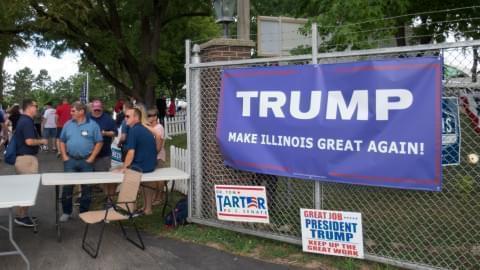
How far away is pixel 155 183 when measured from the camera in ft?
24.7

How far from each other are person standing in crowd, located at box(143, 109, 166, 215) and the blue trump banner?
5.69ft

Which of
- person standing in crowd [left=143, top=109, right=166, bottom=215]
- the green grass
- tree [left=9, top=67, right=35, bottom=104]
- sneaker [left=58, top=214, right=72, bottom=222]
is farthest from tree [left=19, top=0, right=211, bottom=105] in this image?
tree [left=9, top=67, right=35, bottom=104]

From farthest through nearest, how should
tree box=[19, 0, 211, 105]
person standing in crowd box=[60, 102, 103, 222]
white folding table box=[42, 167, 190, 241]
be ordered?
tree box=[19, 0, 211, 105] < person standing in crowd box=[60, 102, 103, 222] < white folding table box=[42, 167, 190, 241]

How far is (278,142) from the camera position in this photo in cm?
536

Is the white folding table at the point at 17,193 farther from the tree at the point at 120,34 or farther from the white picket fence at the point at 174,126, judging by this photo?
the white picket fence at the point at 174,126

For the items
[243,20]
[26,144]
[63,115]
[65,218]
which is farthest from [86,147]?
[63,115]

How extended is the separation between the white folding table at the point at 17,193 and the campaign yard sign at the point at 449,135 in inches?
159

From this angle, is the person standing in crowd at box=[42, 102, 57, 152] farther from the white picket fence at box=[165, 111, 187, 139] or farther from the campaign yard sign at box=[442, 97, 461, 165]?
the campaign yard sign at box=[442, 97, 461, 165]

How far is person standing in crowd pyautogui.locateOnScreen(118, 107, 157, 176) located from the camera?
21.1 ft

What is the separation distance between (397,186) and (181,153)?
471 cm

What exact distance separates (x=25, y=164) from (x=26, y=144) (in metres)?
0.30

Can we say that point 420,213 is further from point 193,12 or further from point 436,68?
point 193,12

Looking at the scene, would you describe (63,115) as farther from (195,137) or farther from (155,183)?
(195,137)

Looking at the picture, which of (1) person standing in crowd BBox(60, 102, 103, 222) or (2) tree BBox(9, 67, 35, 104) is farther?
(2) tree BBox(9, 67, 35, 104)
